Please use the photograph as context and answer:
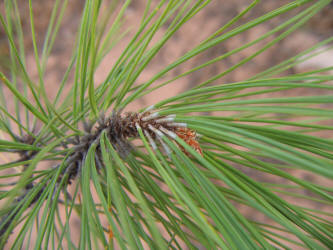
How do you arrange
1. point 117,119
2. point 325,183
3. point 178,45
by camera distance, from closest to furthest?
point 117,119 → point 325,183 → point 178,45

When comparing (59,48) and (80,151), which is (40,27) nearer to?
(59,48)

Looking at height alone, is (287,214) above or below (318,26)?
below

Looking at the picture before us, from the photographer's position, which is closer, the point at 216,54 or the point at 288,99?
the point at 288,99

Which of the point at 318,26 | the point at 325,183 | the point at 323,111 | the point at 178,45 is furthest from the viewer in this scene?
the point at 178,45

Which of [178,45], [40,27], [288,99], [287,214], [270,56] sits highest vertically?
[40,27]

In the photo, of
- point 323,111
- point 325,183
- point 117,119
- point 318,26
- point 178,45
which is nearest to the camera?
point 323,111

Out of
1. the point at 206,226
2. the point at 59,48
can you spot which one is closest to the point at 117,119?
the point at 206,226

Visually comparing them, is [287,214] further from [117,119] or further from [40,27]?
[40,27]

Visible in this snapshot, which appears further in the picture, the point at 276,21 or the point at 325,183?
the point at 276,21

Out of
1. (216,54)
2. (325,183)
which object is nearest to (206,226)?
(325,183)
